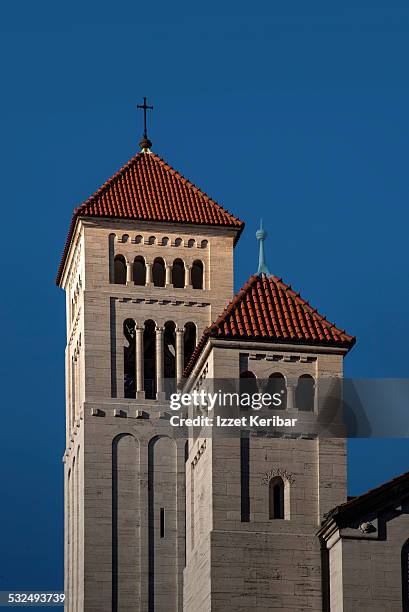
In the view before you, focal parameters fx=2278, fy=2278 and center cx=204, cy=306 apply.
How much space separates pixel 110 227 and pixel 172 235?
7.11 feet

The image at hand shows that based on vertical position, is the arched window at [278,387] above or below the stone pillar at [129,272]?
below

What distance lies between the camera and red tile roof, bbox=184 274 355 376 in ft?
202

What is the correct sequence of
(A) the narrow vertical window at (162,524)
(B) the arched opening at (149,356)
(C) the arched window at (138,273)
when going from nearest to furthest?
(A) the narrow vertical window at (162,524) → (B) the arched opening at (149,356) → (C) the arched window at (138,273)

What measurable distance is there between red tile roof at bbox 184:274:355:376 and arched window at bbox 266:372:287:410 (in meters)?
0.99

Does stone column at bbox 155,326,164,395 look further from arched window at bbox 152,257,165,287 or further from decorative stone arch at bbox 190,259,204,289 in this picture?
decorative stone arch at bbox 190,259,204,289

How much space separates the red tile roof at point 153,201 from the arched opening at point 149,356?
380 cm

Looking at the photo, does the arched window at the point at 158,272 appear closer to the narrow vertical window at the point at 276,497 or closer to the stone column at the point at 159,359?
the stone column at the point at 159,359

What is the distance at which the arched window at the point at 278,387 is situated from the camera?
61.0 metres

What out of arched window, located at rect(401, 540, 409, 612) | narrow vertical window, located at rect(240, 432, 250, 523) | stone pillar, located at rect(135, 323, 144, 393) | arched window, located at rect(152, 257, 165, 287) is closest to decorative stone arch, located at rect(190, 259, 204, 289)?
arched window, located at rect(152, 257, 165, 287)

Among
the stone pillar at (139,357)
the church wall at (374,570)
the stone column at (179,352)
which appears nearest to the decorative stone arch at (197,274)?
the stone column at (179,352)

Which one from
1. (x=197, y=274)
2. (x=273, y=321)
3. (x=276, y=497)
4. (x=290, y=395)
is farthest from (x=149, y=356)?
(x=276, y=497)

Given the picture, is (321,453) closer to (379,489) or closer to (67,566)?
(379,489)

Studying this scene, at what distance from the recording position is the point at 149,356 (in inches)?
3113

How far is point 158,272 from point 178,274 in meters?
0.79
